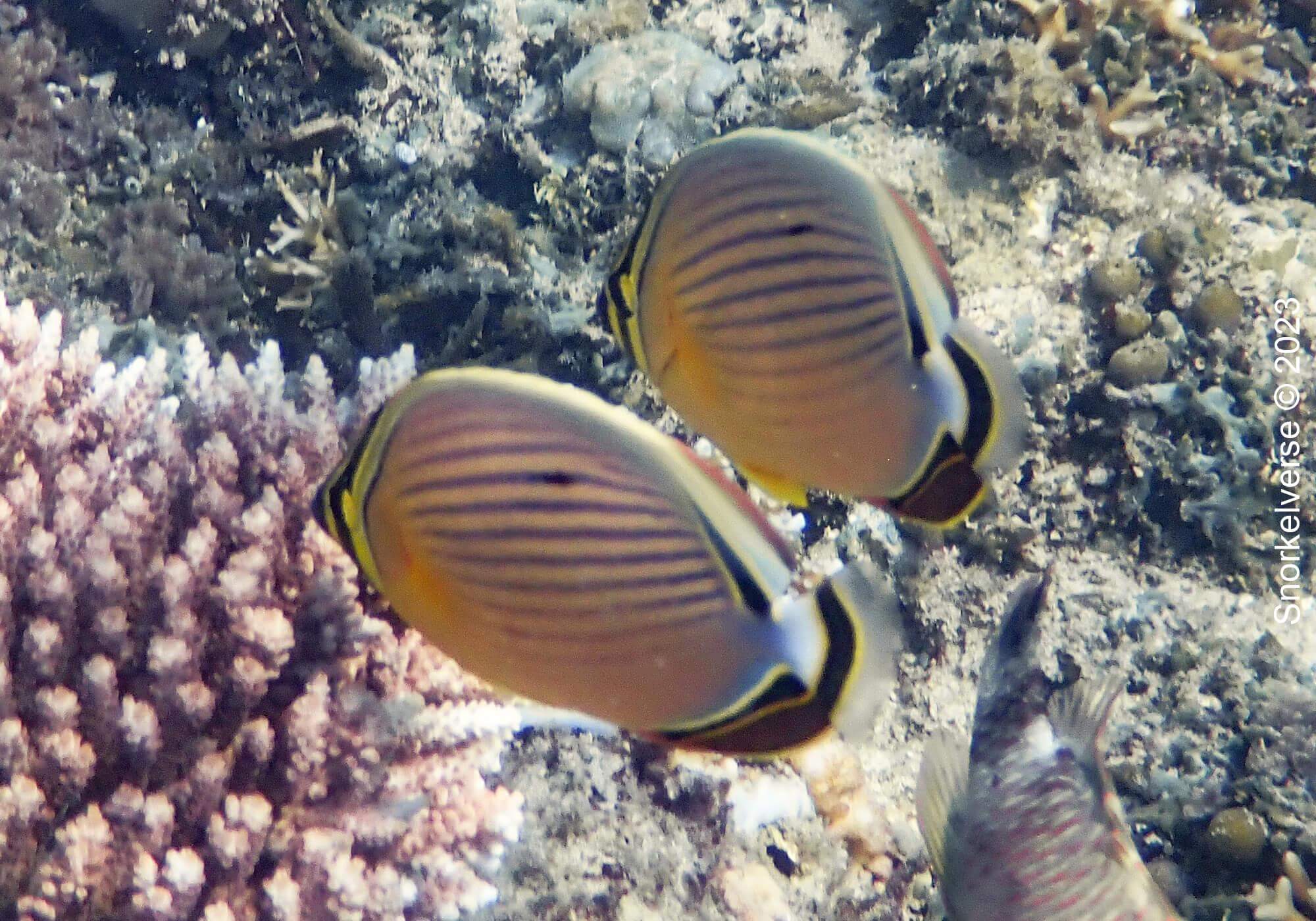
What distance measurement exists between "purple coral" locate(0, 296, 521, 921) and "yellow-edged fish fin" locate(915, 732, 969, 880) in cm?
113

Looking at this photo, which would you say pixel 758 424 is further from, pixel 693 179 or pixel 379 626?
pixel 379 626

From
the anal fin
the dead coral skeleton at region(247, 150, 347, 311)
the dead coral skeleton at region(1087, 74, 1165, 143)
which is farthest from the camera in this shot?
the dead coral skeleton at region(1087, 74, 1165, 143)

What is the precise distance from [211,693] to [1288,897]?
361 centimetres

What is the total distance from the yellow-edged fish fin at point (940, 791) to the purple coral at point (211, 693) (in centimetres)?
113

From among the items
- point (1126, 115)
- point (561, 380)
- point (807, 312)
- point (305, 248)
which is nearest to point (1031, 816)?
point (807, 312)

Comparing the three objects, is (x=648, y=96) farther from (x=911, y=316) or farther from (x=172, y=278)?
(x=911, y=316)

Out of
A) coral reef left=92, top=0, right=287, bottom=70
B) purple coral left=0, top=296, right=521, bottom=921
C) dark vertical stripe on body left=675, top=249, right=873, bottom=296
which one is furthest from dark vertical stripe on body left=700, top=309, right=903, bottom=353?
coral reef left=92, top=0, right=287, bottom=70

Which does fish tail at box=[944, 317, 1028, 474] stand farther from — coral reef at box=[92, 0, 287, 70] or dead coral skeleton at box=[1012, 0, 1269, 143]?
coral reef at box=[92, 0, 287, 70]

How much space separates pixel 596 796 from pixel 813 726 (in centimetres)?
171

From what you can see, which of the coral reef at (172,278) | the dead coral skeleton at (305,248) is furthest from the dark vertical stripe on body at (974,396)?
the coral reef at (172,278)

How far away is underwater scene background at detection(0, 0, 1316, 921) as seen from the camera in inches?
93.2

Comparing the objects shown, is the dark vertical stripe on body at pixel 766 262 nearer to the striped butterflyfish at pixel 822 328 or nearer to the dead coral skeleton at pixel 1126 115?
the striped butterflyfish at pixel 822 328

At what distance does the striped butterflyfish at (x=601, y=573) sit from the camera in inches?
49.8

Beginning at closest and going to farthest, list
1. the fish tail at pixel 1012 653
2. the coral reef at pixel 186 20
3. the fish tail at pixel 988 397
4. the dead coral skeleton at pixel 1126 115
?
the fish tail at pixel 988 397 < the fish tail at pixel 1012 653 < the coral reef at pixel 186 20 < the dead coral skeleton at pixel 1126 115
